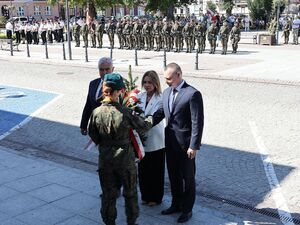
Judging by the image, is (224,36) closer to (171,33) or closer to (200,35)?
(200,35)

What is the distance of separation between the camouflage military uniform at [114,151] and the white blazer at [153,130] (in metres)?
0.48

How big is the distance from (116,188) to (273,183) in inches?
115

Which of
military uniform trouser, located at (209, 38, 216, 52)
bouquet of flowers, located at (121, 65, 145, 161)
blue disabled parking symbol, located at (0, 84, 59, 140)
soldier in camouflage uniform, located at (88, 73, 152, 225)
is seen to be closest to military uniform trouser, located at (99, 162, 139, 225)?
soldier in camouflage uniform, located at (88, 73, 152, 225)

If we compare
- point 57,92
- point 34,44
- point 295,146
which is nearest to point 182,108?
point 295,146

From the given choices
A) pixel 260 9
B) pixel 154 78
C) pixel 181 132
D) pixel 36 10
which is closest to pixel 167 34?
pixel 154 78

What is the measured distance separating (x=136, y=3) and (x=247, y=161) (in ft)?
120

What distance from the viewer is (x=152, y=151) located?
6.00m

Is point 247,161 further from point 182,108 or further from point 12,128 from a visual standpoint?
point 12,128

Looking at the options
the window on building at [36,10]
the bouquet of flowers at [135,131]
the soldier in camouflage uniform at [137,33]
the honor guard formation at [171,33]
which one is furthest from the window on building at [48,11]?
the bouquet of flowers at [135,131]

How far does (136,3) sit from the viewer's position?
4300cm

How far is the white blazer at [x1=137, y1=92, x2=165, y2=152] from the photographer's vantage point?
577 centimetres

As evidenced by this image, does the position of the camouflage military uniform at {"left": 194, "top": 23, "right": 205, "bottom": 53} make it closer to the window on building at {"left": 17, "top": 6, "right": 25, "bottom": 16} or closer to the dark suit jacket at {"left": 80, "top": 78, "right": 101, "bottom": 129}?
the dark suit jacket at {"left": 80, "top": 78, "right": 101, "bottom": 129}

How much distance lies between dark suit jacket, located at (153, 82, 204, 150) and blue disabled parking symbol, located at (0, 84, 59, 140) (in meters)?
5.85

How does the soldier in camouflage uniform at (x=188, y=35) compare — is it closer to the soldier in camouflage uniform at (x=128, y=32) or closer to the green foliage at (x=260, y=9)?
the soldier in camouflage uniform at (x=128, y=32)
